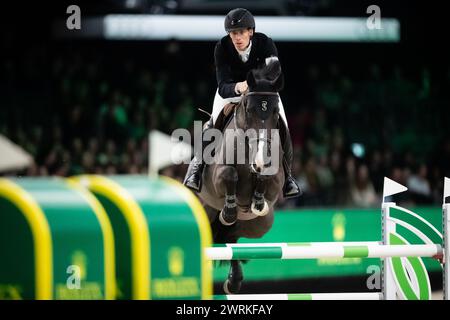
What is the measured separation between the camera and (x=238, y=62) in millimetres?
4594

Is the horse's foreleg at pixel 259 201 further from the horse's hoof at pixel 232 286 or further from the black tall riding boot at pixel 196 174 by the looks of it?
the horse's hoof at pixel 232 286

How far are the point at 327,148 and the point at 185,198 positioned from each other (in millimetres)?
6583

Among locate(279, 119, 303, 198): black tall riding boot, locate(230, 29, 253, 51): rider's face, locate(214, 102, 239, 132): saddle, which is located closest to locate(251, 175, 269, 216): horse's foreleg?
locate(279, 119, 303, 198): black tall riding boot

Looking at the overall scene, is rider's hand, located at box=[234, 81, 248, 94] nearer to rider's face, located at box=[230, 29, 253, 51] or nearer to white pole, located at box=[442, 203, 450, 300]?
rider's face, located at box=[230, 29, 253, 51]

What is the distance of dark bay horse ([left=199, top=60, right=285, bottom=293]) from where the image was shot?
415 cm

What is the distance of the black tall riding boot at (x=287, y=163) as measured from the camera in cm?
453

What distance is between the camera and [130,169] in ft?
24.2

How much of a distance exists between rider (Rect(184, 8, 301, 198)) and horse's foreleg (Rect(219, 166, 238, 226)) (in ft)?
1.09

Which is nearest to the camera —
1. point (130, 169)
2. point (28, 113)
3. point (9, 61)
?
point (130, 169)

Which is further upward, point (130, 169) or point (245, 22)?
point (245, 22)
